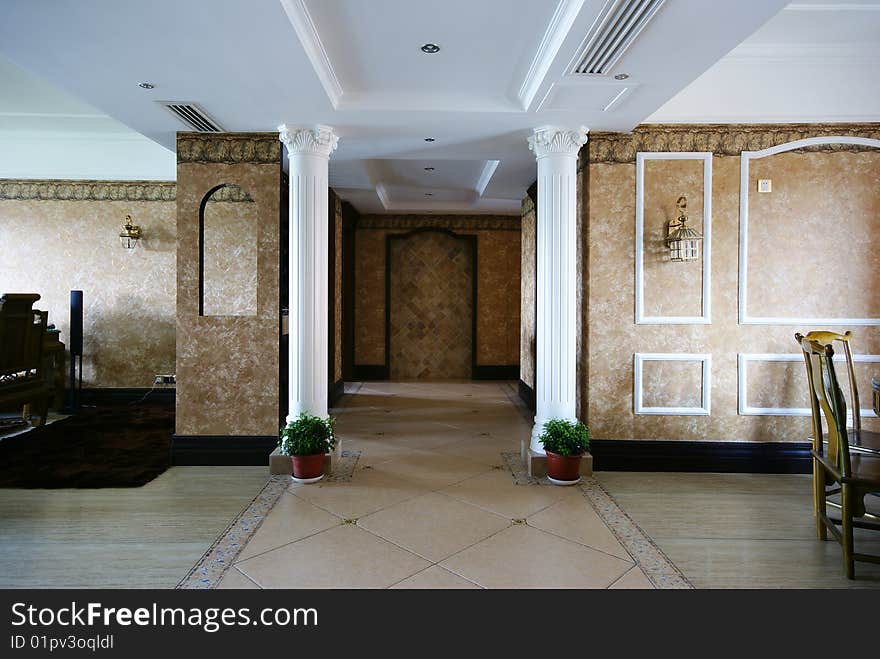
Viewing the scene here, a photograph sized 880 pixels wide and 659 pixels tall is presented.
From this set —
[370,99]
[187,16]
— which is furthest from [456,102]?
[187,16]

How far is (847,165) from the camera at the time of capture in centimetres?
455

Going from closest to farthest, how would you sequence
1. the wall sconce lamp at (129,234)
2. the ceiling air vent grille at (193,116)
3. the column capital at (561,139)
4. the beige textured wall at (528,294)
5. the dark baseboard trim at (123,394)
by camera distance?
1. the ceiling air vent grille at (193,116)
2. the column capital at (561,139)
3. the beige textured wall at (528,294)
4. the wall sconce lamp at (129,234)
5. the dark baseboard trim at (123,394)

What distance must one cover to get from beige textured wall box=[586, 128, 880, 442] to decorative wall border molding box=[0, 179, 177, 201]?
19.0ft

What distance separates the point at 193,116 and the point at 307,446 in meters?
2.62

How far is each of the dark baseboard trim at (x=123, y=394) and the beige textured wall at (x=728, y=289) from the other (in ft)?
18.7

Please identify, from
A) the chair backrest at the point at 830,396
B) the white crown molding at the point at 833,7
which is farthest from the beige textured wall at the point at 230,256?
the white crown molding at the point at 833,7

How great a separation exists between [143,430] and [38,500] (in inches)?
82.9

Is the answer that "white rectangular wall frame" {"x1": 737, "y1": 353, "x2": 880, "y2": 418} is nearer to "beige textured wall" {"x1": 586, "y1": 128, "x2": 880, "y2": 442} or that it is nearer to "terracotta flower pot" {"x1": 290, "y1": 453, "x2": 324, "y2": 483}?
"beige textured wall" {"x1": 586, "y1": 128, "x2": 880, "y2": 442}

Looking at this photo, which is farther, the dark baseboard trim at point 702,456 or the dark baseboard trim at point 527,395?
the dark baseboard trim at point 527,395

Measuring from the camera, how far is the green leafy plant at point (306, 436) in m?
4.24

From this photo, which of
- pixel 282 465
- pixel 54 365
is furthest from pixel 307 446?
pixel 54 365

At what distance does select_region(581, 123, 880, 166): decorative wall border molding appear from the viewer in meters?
4.55

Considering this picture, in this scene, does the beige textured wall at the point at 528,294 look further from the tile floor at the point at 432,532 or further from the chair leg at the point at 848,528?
the chair leg at the point at 848,528

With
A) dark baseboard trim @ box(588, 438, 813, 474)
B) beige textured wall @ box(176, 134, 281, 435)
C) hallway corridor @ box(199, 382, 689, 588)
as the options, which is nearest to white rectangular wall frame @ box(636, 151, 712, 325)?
dark baseboard trim @ box(588, 438, 813, 474)
